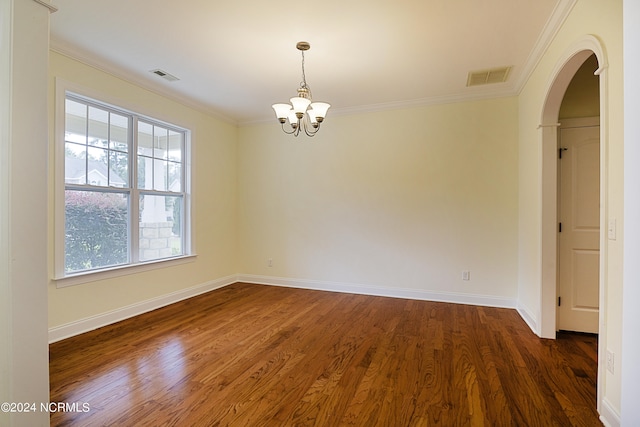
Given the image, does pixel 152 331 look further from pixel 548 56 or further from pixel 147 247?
pixel 548 56

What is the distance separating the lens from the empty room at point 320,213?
167 cm

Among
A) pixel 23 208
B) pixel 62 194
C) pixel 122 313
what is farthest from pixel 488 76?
pixel 122 313

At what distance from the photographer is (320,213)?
4930 millimetres

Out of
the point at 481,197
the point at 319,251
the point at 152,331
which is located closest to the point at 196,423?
the point at 152,331

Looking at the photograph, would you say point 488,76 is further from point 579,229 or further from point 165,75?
point 165,75

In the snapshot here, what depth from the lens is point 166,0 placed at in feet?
7.59

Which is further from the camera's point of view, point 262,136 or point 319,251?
point 262,136

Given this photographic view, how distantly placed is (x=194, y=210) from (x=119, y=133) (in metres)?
1.40

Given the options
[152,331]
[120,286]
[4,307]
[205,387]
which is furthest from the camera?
[120,286]

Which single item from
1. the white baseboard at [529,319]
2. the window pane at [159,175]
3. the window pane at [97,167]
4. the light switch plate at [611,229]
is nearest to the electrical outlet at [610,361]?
the light switch plate at [611,229]

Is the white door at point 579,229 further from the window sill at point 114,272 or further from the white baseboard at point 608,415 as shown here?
the window sill at point 114,272

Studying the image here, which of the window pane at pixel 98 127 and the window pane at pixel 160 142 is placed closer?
the window pane at pixel 98 127

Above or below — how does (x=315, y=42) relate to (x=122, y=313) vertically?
above

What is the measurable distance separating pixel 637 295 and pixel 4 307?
2.56 metres
